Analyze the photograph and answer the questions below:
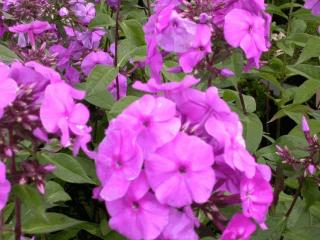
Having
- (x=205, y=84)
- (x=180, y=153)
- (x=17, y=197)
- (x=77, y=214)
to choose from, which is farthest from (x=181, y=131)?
(x=77, y=214)

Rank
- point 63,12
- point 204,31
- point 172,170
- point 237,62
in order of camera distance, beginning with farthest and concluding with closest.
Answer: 1. point 63,12
2. point 237,62
3. point 204,31
4. point 172,170

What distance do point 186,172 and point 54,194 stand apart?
0.61m

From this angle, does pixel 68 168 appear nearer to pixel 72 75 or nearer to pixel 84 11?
pixel 72 75

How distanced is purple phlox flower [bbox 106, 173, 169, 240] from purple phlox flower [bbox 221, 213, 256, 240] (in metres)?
0.11

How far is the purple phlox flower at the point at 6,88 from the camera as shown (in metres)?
0.96

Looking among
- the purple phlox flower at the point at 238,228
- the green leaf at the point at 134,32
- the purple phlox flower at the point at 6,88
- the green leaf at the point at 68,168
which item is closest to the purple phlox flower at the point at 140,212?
the purple phlox flower at the point at 238,228

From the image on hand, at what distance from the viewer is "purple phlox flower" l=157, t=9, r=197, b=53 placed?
1.30m

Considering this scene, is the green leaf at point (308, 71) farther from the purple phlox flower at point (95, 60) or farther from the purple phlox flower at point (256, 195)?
the purple phlox flower at point (256, 195)

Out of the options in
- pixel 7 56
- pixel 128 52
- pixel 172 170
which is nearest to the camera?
pixel 172 170

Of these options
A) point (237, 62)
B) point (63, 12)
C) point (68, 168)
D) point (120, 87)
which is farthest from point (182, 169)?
point (63, 12)

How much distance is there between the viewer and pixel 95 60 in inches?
72.8

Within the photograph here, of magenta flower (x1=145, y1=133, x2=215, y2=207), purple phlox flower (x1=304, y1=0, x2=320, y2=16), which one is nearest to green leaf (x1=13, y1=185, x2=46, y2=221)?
magenta flower (x1=145, y1=133, x2=215, y2=207)

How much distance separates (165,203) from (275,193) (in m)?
0.40

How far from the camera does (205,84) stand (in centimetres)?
152
